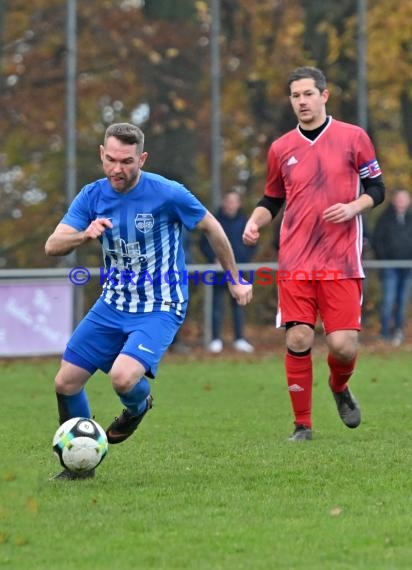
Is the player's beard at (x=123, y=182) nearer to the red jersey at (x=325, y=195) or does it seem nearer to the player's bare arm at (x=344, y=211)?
the player's bare arm at (x=344, y=211)

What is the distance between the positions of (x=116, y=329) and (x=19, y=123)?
385 inches

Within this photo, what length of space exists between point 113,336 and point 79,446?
0.80 metres

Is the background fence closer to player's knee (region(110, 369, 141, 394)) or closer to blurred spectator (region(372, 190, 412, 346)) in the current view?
blurred spectator (region(372, 190, 412, 346))

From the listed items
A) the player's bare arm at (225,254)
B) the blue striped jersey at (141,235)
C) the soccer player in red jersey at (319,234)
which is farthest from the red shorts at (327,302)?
the blue striped jersey at (141,235)

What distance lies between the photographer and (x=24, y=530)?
227 inches

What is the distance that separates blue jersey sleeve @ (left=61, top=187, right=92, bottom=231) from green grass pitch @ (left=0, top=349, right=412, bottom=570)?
1.37 m

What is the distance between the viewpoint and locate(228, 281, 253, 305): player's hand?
748 cm

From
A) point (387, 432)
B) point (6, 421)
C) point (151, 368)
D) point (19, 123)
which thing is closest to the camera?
point (151, 368)

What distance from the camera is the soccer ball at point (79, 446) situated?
22.6ft

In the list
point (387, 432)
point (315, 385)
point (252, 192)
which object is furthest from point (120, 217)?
point (252, 192)

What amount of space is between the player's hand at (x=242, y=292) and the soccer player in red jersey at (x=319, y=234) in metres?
0.95

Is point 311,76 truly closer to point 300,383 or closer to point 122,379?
point 300,383

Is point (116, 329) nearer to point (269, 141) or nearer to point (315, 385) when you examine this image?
point (315, 385)

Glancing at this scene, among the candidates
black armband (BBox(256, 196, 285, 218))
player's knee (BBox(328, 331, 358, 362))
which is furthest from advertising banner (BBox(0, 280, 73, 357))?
player's knee (BBox(328, 331, 358, 362))
